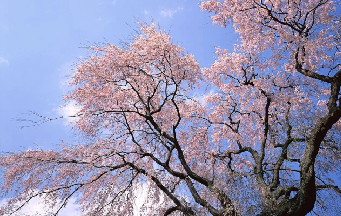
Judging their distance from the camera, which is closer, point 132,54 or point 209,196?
point 209,196

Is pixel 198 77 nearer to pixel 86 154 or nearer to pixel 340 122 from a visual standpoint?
pixel 86 154

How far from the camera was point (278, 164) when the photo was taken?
27.3ft

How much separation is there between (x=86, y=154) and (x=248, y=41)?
26.1ft

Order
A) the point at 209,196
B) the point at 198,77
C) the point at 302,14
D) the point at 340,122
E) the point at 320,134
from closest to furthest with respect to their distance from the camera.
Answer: the point at 320,134 < the point at 209,196 < the point at 302,14 < the point at 198,77 < the point at 340,122

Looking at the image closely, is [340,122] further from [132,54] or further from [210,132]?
[132,54]

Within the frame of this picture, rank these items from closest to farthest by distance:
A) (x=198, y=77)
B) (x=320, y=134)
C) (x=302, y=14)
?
(x=320, y=134) < (x=302, y=14) < (x=198, y=77)

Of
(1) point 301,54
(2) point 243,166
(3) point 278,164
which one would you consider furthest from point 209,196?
(1) point 301,54

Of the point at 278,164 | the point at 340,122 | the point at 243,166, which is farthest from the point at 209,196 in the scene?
the point at 340,122

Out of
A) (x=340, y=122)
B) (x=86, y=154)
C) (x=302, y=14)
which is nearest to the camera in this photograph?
(x=86, y=154)

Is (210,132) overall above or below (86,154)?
above

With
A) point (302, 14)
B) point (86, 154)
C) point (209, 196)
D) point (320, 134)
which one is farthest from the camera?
point (302, 14)

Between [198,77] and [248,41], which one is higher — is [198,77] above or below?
below

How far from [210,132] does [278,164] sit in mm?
3418

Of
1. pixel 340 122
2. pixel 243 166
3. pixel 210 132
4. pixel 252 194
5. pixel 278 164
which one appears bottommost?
pixel 252 194
